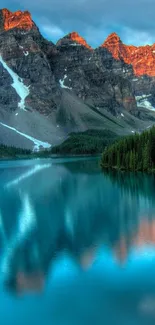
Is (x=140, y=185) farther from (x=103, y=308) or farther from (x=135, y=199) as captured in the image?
(x=103, y=308)

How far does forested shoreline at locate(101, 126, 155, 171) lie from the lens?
80.0 m

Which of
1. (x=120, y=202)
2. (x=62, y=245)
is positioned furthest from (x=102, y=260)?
(x=120, y=202)

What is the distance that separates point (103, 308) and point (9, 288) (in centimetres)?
477

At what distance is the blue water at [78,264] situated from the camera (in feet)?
50.3

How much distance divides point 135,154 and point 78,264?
65.0 meters

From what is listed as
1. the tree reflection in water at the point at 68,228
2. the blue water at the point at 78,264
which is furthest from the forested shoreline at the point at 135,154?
the blue water at the point at 78,264

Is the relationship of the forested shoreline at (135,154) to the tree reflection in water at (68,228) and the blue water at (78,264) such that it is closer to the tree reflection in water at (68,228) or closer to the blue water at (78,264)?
the tree reflection in water at (68,228)

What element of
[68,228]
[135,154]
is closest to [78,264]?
[68,228]

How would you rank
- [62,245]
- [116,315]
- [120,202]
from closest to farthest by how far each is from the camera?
[116,315]
[62,245]
[120,202]

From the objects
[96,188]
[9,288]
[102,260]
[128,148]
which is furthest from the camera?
[128,148]

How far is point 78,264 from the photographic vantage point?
20.5 meters

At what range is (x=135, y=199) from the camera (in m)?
44.3

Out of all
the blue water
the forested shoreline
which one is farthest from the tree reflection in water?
the forested shoreline

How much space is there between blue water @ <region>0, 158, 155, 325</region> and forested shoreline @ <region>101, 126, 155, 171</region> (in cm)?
3968
